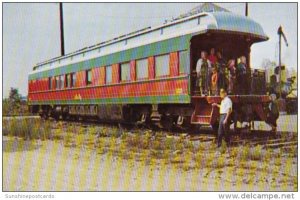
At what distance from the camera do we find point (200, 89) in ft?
32.9

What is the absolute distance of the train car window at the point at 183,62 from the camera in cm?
1036

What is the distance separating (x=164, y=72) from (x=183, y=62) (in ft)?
2.89

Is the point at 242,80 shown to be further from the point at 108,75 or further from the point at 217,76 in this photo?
the point at 108,75

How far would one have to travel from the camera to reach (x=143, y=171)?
6.72m

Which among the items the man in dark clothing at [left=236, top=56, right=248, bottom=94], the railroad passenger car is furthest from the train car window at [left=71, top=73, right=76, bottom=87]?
the man in dark clothing at [left=236, top=56, right=248, bottom=94]

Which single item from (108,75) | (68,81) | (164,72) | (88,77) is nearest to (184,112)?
(164,72)

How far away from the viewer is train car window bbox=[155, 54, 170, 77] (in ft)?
36.3

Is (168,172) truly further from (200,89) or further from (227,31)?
(227,31)

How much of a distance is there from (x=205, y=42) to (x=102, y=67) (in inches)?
176

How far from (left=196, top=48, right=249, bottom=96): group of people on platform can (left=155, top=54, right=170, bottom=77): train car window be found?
1.06 m

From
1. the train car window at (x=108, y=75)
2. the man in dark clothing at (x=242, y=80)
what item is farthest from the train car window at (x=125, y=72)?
the man in dark clothing at (x=242, y=80)

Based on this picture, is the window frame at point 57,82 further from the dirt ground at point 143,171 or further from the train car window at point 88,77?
the dirt ground at point 143,171

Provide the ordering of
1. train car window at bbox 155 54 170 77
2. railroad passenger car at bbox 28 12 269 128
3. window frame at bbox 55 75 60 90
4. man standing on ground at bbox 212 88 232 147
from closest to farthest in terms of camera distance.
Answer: man standing on ground at bbox 212 88 232 147
railroad passenger car at bbox 28 12 269 128
train car window at bbox 155 54 170 77
window frame at bbox 55 75 60 90

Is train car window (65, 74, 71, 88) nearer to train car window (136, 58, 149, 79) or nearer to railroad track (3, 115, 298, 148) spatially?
train car window (136, 58, 149, 79)
